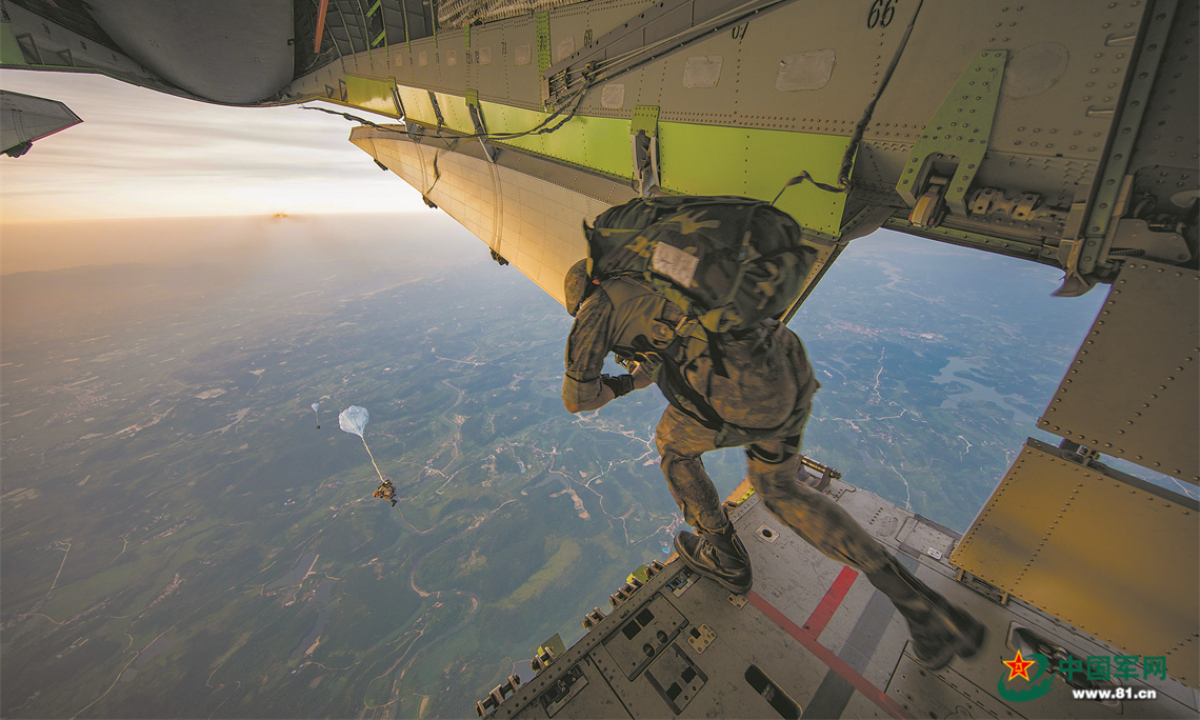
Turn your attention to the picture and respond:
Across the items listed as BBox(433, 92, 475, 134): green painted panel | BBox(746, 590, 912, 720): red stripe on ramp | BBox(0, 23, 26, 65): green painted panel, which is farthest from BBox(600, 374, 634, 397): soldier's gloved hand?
BBox(0, 23, 26, 65): green painted panel

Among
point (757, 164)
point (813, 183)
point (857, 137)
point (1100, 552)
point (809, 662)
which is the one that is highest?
point (857, 137)

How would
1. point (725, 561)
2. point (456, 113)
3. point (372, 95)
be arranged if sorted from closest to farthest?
1. point (725, 561)
2. point (456, 113)
3. point (372, 95)

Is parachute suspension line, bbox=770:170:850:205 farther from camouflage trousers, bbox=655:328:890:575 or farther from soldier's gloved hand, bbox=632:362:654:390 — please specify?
soldier's gloved hand, bbox=632:362:654:390

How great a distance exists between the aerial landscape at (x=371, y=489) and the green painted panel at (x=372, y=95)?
118ft

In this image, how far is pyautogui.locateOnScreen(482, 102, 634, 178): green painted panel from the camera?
455cm

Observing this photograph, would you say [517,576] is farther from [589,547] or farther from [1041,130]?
[1041,130]

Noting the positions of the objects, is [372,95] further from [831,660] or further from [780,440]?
[831,660]

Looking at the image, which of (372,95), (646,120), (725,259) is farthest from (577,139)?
(372,95)

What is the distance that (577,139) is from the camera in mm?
5047

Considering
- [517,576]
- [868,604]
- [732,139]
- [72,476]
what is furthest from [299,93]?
[72,476]

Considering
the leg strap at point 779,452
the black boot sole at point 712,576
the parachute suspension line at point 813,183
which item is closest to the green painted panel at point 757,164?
the parachute suspension line at point 813,183

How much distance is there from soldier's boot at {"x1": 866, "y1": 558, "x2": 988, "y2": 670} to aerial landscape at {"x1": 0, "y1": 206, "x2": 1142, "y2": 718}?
35624 millimetres

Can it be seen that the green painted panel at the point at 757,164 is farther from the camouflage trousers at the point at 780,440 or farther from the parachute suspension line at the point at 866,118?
the camouflage trousers at the point at 780,440

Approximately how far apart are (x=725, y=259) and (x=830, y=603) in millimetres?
3799
